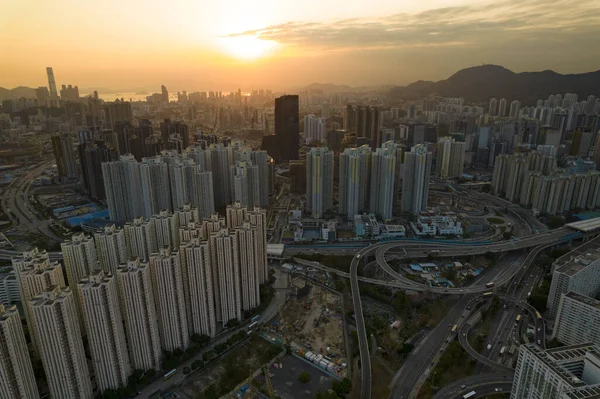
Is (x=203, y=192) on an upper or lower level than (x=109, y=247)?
lower

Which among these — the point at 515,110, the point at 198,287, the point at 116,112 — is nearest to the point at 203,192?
the point at 198,287

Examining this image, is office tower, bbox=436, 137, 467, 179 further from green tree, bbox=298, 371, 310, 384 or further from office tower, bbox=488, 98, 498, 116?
office tower, bbox=488, 98, 498, 116

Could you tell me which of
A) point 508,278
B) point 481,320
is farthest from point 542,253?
point 481,320

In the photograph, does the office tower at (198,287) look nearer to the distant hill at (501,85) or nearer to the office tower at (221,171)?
the office tower at (221,171)

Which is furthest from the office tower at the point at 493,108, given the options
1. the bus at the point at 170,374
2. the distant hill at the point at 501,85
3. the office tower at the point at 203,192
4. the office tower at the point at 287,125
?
the bus at the point at 170,374

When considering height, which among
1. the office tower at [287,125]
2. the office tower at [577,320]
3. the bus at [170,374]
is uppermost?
the office tower at [287,125]

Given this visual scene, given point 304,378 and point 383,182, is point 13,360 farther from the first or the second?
point 383,182

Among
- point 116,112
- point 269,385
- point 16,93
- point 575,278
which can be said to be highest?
point 16,93
